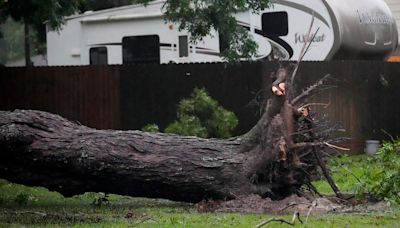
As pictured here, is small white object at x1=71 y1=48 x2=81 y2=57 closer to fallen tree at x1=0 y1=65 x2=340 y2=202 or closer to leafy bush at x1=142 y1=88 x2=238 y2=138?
leafy bush at x1=142 y1=88 x2=238 y2=138

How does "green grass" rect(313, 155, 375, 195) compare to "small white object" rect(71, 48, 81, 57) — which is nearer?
"green grass" rect(313, 155, 375, 195)

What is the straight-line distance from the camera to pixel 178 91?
62.6 feet

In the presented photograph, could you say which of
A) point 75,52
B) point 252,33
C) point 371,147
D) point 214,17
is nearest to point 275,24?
point 252,33

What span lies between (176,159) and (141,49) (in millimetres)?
11271

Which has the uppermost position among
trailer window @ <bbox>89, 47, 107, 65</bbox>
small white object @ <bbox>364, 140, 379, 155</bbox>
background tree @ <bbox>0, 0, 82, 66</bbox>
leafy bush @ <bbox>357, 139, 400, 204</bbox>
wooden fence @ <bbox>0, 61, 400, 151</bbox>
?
background tree @ <bbox>0, 0, 82, 66</bbox>

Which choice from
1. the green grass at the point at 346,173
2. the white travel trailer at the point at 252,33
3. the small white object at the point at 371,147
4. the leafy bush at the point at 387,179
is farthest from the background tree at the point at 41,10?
the leafy bush at the point at 387,179

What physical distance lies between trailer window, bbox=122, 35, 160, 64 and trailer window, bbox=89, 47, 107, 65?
0.62 meters

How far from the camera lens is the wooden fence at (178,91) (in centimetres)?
1873

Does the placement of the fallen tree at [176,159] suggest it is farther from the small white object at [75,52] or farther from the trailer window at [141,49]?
the small white object at [75,52]

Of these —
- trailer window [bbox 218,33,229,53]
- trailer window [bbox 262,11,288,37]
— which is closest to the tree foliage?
trailer window [bbox 218,33,229,53]

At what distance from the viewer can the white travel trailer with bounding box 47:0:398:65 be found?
19391mm

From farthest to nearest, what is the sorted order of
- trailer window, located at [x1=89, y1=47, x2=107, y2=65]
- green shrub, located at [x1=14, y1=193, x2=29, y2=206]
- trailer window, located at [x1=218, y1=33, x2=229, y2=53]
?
trailer window, located at [x1=89, y1=47, x2=107, y2=65] < trailer window, located at [x1=218, y1=33, x2=229, y2=53] < green shrub, located at [x1=14, y1=193, x2=29, y2=206]

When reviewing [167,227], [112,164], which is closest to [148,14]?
[112,164]

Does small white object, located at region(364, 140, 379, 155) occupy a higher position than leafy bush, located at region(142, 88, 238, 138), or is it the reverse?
leafy bush, located at region(142, 88, 238, 138)
